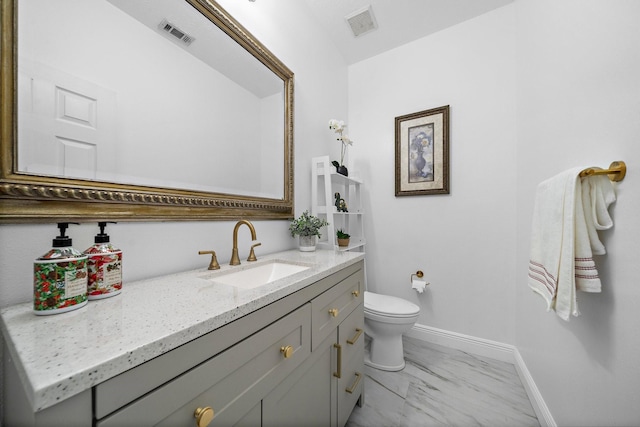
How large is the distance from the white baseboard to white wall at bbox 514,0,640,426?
8cm

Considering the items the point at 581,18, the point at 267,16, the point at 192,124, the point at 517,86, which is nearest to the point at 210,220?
the point at 192,124

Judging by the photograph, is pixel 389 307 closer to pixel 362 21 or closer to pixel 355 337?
pixel 355 337

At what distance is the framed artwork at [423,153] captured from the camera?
1972mm

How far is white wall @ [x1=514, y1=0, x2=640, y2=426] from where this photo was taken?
0.74 meters

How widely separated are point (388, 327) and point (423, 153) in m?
1.45

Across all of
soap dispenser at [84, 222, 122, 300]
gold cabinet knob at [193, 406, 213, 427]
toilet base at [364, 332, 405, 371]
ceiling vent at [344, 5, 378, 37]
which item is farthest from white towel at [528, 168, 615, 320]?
ceiling vent at [344, 5, 378, 37]

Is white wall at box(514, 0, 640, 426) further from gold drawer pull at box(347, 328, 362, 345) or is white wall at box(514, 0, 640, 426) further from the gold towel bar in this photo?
gold drawer pull at box(347, 328, 362, 345)

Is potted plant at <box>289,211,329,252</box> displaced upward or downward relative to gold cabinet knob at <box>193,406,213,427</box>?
upward

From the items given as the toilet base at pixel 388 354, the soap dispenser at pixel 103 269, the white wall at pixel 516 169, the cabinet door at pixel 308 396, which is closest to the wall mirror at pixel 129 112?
the soap dispenser at pixel 103 269

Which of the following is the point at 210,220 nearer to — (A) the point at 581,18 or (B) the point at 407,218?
(B) the point at 407,218

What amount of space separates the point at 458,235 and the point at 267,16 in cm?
208

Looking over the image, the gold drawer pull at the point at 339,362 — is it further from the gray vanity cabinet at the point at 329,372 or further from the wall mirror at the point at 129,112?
the wall mirror at the point at 129,112

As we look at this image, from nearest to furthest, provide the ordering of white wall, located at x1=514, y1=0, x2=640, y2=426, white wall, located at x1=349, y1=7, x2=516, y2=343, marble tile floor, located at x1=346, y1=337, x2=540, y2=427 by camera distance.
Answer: white wall, located at x1=514, y1=0, x2=640, y2=426
marble tile floor, located at x1=346, y1=337, x2=540, y2=427
white wall, located at x1=349, y1=7, x2=516, y2=343

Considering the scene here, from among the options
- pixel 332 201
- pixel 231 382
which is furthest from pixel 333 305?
pixel 332 201
